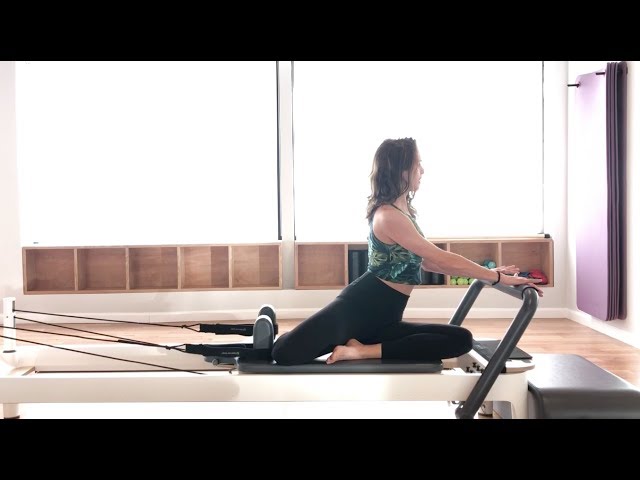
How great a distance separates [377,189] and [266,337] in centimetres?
63

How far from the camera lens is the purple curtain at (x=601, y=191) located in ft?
15.6

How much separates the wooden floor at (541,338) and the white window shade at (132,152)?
0.79 m

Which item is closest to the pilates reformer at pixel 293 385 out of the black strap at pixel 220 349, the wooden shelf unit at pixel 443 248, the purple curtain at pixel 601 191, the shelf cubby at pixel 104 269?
the black strap at pixel 220 349

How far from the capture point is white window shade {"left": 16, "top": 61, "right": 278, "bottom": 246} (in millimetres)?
5938

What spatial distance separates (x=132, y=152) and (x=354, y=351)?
3846mm

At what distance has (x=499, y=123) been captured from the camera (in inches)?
236

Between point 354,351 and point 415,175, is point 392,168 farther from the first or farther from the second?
point 354,351

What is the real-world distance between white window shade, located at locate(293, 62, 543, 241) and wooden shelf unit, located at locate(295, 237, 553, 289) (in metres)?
0.09

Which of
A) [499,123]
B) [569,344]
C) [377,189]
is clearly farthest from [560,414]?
[499,123]

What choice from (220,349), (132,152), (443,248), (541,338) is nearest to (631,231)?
(541,338)

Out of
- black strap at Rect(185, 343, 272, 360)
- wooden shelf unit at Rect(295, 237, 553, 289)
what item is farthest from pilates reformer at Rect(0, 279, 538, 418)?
wooden shelf unit at Rect(295, 237, 553, 289)

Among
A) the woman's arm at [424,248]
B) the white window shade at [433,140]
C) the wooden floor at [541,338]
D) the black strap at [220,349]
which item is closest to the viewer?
the woman's arm at [424,248]

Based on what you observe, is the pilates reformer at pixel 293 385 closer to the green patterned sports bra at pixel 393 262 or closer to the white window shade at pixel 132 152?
the green patterned sports bra at pixel 393 262

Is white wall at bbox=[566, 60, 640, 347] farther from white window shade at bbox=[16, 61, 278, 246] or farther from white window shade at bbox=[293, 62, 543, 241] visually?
white window shade at bbox=[16, 61, 278, 246]
